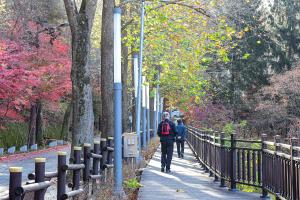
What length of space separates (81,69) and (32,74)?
17457 mm

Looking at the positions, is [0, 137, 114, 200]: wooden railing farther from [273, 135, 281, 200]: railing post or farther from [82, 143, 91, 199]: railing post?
[273, 135, 281, 200]: railing post

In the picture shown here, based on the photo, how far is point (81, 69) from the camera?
14.8 metres

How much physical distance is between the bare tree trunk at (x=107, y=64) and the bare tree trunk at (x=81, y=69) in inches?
127

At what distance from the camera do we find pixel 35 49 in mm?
36031

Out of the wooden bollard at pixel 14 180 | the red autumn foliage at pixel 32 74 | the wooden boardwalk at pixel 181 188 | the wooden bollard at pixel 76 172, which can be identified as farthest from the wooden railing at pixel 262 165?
the red autumn foliage at pixel 32 74

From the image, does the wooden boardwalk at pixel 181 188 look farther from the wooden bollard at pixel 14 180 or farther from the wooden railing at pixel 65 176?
the wooden bollard at pixel 14 180

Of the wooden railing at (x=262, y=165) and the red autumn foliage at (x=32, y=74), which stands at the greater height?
the red autumn foliage at (x=32, y=74)

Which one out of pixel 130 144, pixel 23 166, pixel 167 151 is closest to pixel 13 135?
pixel 23 166

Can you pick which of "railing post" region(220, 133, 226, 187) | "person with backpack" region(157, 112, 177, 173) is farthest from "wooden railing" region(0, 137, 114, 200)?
"person with backpack" region(157, 112, 177, 173)

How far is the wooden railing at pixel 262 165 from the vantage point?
938 centimetres

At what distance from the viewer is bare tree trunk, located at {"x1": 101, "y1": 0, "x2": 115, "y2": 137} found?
1811cm

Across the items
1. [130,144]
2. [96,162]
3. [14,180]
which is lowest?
[96,162]

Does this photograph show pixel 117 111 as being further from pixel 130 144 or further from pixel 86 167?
pixel 130 144

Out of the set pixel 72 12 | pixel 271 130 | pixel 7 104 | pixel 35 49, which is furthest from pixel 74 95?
pixel 271 130
